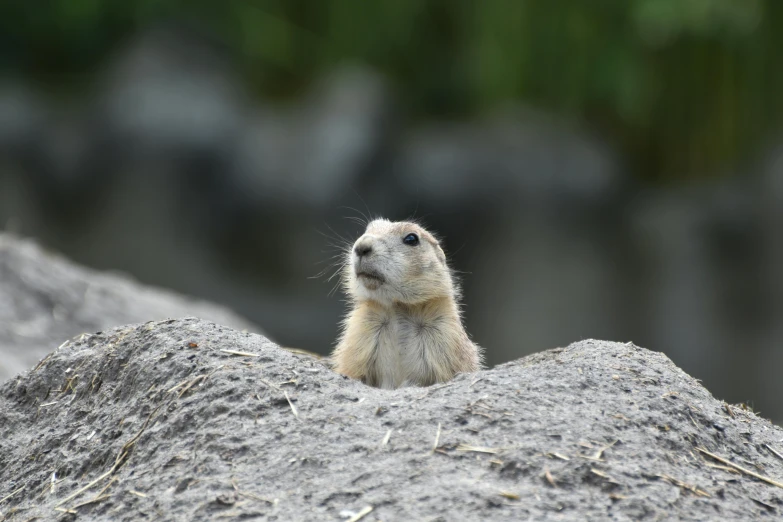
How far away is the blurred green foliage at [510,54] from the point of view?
1383cm

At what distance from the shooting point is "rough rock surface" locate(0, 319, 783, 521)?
327 centimetres

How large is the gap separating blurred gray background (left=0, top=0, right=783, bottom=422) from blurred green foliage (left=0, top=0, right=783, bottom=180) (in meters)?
0.03

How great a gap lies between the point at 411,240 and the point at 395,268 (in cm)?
38

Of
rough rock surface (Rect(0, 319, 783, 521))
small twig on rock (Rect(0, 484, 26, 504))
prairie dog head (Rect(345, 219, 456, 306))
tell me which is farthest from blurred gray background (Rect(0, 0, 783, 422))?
small twig on rock (Rect(0, 484, 26, 504))

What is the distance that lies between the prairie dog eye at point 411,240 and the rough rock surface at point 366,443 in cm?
152

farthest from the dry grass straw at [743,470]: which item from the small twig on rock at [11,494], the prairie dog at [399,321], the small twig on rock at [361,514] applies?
the small twig on rock at [11,494]

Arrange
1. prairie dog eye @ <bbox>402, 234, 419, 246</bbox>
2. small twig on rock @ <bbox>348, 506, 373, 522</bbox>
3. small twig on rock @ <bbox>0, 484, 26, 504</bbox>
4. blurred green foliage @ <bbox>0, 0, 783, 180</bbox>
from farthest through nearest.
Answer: blurred green foliage @ <bbox>0, 0, 783, 180</bbox>
prairie dog eye @ <bbox>402, 234, 419, 246</bbox>
small twig on rock @ <bbox>0, 484, 26, 504</bbox>
small twig on rock @ <bbox>348, 506, 373, 522</bbox>

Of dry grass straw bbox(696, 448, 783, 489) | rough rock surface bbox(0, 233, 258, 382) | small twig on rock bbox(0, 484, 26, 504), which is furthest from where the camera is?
rough rock surface bbox(0, 233, 258, 382)

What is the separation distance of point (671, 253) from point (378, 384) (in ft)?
32.4

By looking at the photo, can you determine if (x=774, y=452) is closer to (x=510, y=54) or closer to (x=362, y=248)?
(x=362, y=248)

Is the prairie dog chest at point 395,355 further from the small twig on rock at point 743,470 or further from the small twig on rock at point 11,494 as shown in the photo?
the small twig on rock at point 11,494

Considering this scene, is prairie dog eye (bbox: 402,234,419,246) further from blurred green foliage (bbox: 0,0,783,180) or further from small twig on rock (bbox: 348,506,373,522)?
blurred green foliage (bbox: 0,0,783,180)

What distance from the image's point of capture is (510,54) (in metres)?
14.1

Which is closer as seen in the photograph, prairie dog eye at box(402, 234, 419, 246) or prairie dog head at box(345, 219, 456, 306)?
prairie dog head at box(345, 219, 456, 306)
